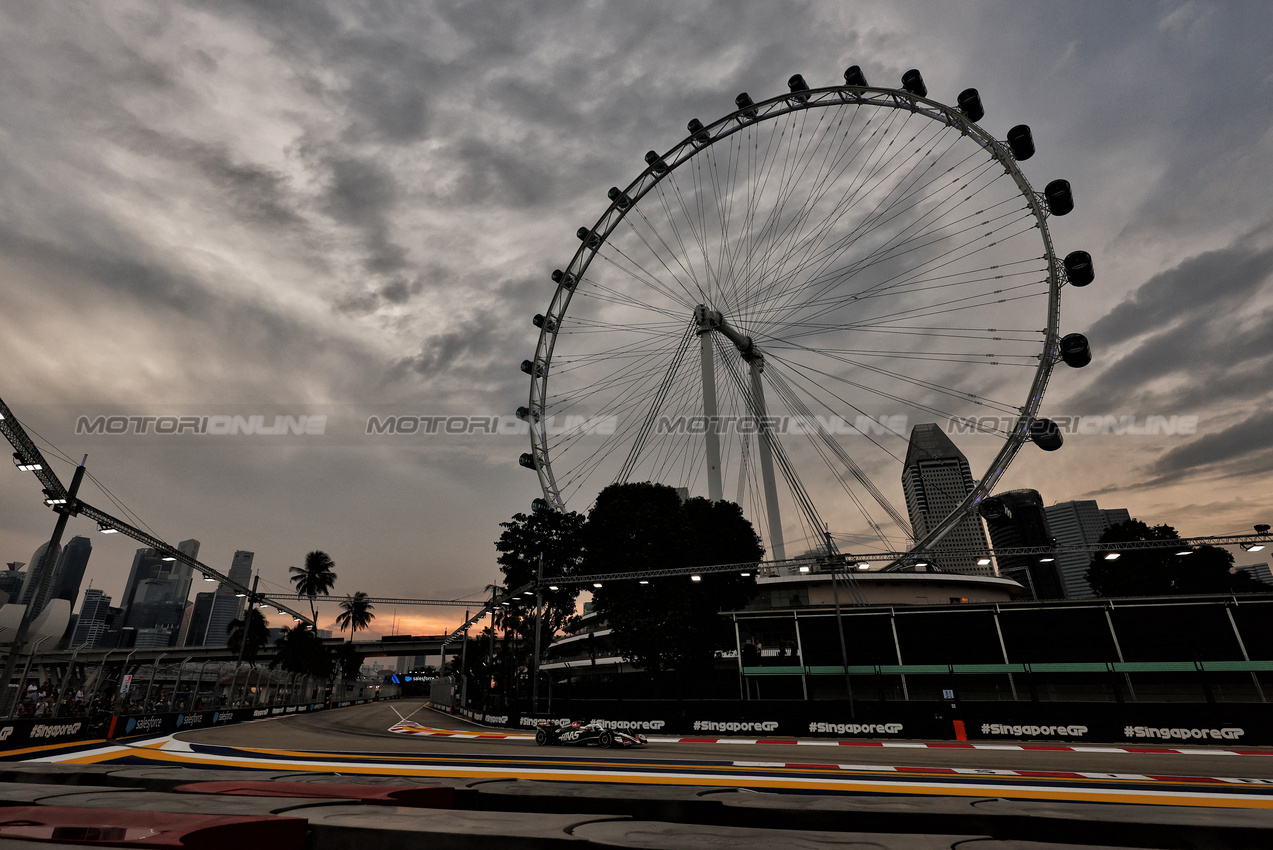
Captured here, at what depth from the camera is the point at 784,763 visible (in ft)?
63.0

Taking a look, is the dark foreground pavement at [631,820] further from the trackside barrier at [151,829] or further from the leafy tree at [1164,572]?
the leafy tree at [1164,572]

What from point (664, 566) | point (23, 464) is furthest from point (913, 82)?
point (23, 464)

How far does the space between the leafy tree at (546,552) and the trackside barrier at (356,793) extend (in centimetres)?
4574

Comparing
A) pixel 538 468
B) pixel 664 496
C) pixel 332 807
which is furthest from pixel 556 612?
pixel 332 807

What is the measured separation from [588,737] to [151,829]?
23423mm

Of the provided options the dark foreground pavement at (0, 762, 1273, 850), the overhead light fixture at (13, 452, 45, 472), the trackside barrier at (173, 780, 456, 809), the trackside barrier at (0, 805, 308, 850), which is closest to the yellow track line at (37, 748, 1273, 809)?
the dark foreground pavement at (0, 762, 1273, 850)

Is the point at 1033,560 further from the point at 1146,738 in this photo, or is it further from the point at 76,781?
A: the point at 76,781

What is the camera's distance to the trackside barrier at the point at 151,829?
3.69 meters

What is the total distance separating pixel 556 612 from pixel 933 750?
37.2m

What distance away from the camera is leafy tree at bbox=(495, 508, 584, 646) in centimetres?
5388

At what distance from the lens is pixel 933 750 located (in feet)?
79.1

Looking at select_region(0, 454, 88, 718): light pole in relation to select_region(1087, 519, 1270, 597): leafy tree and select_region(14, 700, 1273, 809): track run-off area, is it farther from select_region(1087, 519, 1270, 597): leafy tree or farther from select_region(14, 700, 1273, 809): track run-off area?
select_region(1087, 519, 1270, 597): leafy tree

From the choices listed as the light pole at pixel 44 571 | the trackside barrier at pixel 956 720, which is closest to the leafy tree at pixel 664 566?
the trackside barrier at pixel 956 720

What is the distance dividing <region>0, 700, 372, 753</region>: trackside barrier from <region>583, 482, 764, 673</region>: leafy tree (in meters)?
26.2
